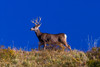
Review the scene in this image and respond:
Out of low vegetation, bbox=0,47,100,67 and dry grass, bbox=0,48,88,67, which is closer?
low vegetation, bbox=0,47,100,67

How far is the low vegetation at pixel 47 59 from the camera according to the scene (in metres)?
9.48

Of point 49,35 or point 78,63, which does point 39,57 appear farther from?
point 49,35

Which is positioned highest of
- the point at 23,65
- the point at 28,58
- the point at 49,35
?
the point at 49,35

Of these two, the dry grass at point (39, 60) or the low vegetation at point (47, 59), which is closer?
the low vegetation at point (47, 59)

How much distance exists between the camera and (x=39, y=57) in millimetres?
10992

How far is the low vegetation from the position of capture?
9.48 metres

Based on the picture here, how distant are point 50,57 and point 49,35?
238 inches

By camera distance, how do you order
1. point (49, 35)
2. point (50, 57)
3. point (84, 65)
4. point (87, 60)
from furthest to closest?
point (49, 35)
point (50, 57)
point (87, 60)
point (84, 65)

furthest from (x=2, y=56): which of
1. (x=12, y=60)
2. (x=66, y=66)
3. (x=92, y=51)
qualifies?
(x=92, y=51)

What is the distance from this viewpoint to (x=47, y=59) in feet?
34.6

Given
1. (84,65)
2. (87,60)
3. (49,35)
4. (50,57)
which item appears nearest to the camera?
(84,65)

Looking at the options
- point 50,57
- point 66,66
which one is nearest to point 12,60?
point 50,57

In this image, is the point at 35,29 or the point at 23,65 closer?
the point at 23,65

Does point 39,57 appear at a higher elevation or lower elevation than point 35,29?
lower
